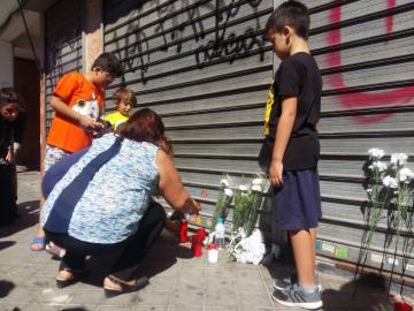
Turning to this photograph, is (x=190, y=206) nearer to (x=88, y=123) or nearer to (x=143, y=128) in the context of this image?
(x=143, y=128)

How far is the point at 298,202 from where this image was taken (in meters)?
2.99

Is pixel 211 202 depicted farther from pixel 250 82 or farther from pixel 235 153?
pixel 250 82

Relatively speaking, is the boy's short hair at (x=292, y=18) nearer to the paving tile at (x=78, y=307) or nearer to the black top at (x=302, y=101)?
the black top at (x=302, y=101)

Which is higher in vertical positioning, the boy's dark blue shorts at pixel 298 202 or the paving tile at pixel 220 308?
the boy's dark blue shorts at pixel 298 202

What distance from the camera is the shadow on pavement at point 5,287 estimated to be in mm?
3287

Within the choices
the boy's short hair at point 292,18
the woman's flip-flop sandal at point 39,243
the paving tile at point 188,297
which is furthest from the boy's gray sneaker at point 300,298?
the woman's flip-flop sandal at point 39,243

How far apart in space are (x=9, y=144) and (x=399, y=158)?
445 centimetres

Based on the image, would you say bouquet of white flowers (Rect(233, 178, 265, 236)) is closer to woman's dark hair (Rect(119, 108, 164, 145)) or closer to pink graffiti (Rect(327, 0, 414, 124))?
pink graffiti (Rect(327, 0, 414, 124))

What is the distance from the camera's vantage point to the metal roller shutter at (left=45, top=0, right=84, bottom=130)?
810 cm

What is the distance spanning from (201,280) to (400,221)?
5.11ft

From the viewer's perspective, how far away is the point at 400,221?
3258 millimetres

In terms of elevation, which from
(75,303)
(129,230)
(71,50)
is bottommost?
(75,303)

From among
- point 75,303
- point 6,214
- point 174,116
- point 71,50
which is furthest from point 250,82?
point 71,50

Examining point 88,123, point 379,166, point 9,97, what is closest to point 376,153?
point 379,166
